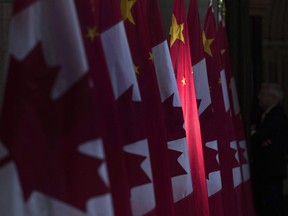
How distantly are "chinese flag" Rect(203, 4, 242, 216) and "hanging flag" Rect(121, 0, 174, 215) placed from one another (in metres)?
1.56

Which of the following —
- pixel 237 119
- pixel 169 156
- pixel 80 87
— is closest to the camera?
pixel 80 87

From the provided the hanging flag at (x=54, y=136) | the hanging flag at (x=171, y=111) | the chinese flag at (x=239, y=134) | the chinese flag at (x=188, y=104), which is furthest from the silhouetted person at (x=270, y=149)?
the hanging flag at (x=54, y=136)

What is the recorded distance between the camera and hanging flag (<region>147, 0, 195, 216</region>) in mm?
4645

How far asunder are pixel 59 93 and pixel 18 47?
30 centimetres

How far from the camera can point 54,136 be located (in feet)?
9.30

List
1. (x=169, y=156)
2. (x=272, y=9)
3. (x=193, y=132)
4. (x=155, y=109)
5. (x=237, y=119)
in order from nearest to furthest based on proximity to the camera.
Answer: (x=155, y=109)
(x=169, y=156)
(x=193, y=132)
(x=237, y=119)
(x=272, y=9)

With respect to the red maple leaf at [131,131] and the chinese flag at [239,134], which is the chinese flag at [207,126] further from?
the red maple leaf at [131,131]

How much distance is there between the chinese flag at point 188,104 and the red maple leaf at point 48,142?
2425mm

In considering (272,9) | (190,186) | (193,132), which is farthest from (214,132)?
(272,9)

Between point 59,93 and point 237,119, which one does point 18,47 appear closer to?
point 59,93

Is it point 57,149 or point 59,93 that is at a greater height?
point 59,93

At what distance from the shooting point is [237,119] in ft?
22.4

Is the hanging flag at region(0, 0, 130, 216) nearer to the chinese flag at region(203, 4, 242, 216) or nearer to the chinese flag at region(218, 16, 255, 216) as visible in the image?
the chinese flag at region(203, 4, 242, 216)

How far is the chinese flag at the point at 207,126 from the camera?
17.7ft
